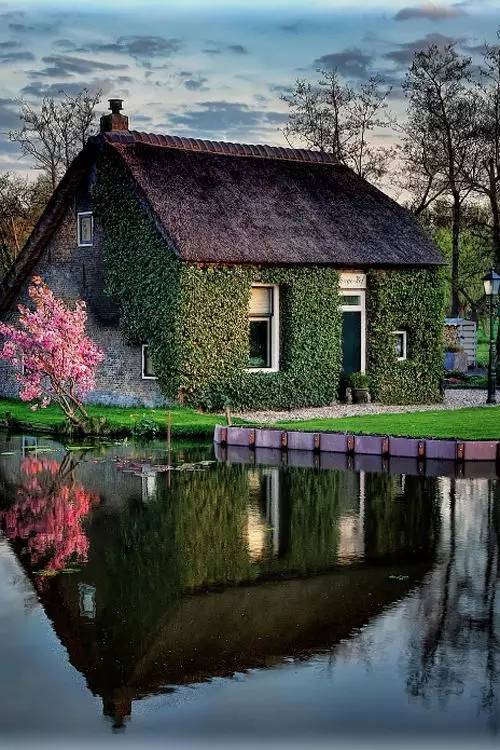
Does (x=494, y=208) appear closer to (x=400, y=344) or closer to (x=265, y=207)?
(x=400, y=344)

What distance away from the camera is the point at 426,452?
77.6ft

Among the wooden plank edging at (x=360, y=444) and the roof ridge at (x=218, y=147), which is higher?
the roof ridge at (x=218, y=147)

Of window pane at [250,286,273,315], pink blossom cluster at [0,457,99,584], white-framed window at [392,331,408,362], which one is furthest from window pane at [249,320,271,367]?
pink blossom cluster at [0,457,99,584]

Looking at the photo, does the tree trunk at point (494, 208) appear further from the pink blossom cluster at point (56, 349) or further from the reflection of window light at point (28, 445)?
the reflection of window light at point (28, 445)

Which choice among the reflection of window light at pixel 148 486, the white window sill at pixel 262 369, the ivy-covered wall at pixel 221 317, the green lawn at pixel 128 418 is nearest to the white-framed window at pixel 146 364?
the ivy-covered wall at pixel 221 317

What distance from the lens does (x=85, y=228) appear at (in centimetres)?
3384

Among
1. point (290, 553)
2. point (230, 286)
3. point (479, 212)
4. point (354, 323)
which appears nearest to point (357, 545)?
point (290, 553)

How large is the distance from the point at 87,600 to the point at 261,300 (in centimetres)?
2057

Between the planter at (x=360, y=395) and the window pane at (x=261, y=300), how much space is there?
11.6 feet

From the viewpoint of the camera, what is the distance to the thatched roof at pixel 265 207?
30938mm

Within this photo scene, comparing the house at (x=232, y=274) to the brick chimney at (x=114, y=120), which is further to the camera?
the brick chimney at (x=114, y=120)

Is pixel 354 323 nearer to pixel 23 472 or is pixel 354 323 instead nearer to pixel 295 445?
pixel 295 445

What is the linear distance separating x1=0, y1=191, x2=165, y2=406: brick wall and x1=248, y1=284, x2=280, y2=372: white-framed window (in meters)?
2.85

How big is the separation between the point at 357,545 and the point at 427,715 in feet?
19.9
